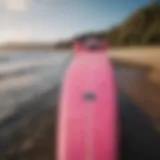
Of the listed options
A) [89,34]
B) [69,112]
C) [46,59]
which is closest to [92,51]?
[89,34]

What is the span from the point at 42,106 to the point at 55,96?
6 centimetres

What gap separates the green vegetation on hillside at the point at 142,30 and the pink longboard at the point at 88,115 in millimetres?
120

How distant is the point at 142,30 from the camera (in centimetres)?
112

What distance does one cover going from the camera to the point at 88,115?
94 centimetres

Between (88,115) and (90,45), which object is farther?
(90,45)

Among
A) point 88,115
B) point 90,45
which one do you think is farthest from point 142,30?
point 88,115

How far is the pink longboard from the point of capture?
35.4 inches

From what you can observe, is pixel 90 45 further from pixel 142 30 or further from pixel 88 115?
pixel 88 115

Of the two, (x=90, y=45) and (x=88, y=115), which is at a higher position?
(x=90, y=45)

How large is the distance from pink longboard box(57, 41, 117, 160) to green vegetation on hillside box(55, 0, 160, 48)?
120mm

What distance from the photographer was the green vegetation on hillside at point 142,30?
112 centimetres

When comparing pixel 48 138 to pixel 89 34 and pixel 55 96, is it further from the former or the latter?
pixel 89 34

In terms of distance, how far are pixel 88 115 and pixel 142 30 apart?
0.38m

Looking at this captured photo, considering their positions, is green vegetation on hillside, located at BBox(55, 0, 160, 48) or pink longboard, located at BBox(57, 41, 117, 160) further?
green vegetation on hillside, located at BBox(55, 0, 160, 48)
